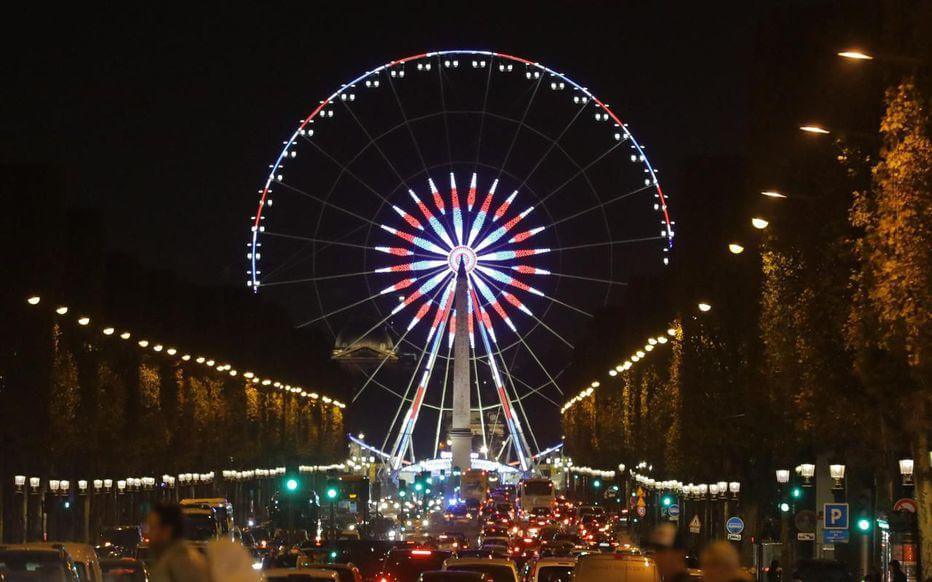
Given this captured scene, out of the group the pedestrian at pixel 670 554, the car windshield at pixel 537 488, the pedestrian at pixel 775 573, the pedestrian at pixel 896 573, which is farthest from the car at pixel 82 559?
the car windshield at pixel 537 488

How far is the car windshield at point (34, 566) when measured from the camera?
24.5m

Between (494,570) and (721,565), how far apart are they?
76.1 ft

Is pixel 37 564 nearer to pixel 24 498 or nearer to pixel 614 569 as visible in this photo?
pixel 614 569

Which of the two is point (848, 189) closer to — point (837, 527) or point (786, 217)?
point (786, 217)

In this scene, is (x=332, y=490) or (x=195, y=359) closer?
(x=332, y=490)

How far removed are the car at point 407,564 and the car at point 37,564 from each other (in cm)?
1890

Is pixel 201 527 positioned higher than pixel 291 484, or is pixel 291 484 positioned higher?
pixel 291 484

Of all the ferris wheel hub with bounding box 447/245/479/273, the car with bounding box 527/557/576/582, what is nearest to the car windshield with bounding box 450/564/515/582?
the car with bounding box 527/557/576/582

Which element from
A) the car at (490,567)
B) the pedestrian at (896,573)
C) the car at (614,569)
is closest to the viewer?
the car at (614,569)

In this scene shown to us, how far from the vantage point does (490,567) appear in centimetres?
3591

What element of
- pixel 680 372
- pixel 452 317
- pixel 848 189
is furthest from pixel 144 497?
pixel 848 189

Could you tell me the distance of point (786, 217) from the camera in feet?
127

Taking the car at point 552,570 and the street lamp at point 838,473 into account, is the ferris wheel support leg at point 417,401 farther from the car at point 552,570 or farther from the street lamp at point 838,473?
the car at point 552,570

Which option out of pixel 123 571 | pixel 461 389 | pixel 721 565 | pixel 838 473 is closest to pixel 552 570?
pixel 123 571
